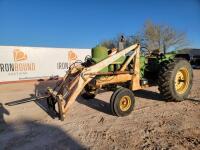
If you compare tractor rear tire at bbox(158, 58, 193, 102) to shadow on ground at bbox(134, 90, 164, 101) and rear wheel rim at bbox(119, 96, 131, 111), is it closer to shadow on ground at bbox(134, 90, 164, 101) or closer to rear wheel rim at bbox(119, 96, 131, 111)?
shadow on ground at bbox(134, 90, 164, 101)

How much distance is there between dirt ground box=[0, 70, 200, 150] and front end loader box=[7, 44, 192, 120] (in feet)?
1.20

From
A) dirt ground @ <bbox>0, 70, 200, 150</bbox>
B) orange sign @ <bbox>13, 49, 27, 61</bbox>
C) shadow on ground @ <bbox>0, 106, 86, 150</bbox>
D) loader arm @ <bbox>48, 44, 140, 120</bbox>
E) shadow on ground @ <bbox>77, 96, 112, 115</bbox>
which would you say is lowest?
shadow on ground @ <bbox>0, 106, 86, 150</bbox>

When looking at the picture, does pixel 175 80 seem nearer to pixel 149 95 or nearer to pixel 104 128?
pixel 149 95

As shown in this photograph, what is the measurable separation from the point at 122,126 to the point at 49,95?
2181mm

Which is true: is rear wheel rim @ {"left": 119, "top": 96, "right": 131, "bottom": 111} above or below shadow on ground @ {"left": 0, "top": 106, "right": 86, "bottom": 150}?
above

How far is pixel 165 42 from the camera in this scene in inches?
1638

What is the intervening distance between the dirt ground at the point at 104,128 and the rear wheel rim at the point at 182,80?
1.34 feet

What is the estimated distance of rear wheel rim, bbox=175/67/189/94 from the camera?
284 inches

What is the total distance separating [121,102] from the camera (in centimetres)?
574

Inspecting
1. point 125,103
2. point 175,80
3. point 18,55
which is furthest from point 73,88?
point 18,55

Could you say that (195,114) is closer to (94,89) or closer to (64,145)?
(94,89)

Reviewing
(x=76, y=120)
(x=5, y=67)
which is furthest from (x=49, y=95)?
(x=5, y=67)

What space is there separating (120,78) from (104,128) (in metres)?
1.73

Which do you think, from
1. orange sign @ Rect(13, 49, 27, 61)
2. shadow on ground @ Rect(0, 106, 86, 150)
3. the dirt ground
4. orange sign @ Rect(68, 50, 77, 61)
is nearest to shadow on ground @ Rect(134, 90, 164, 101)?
the dirt ground
